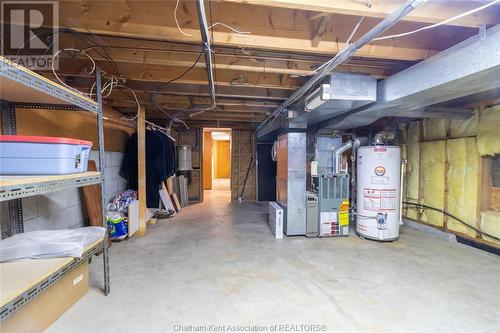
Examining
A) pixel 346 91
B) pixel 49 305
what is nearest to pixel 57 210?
pixel 49 305

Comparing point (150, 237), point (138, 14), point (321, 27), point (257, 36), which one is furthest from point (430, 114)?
point (150, 237)

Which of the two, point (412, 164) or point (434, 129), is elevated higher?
point (434, 129)

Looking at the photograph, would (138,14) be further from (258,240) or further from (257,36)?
(258,240)

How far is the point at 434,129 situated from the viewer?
3916 millimetres

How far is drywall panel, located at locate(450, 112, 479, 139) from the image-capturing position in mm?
3294

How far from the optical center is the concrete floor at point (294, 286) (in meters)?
1.78

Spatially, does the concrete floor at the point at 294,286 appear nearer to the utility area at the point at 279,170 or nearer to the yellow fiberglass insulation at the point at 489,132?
the utility area at the point at 279,170

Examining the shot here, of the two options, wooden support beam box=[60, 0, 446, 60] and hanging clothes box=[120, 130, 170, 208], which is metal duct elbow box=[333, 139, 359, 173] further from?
hanging clothes box=[120, 130, 170, 208]

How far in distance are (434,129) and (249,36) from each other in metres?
3.67

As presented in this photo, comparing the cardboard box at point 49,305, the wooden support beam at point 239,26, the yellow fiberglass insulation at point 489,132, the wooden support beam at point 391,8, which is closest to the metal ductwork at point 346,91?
the wooden support beam at point 239,26

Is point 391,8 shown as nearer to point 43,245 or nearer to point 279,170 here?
point 43,245

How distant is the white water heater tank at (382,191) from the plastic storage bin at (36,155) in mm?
3535

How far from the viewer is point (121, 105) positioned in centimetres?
390

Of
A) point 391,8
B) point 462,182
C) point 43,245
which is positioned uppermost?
point 391,8
